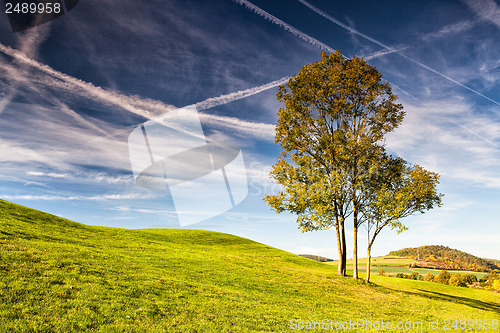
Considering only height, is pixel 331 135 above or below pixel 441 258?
above

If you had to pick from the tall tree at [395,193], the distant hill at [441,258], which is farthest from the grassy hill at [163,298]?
the distant hill at [441,258]

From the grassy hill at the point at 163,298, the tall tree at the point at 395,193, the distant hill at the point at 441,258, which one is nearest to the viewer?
the grassy hill at the point at 163,298

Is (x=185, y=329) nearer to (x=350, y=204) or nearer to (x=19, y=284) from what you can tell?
(x=19, y=284)

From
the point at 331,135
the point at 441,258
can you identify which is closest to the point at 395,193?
the point at 331,135

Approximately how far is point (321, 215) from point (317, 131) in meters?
10.2

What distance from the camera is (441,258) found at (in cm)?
13300

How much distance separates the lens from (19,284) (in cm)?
1183

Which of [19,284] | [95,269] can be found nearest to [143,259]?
[95,269]

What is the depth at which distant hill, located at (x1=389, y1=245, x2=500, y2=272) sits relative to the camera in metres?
123

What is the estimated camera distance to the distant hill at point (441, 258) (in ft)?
402

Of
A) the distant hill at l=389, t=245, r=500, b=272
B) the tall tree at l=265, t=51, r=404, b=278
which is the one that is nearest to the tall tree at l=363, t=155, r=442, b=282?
the tall tree at l=265, t=51, r=404, b=278

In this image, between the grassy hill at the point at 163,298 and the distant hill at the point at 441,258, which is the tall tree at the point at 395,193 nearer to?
the grassy hill at the point at 163,298

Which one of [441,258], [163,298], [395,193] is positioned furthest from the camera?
[441,258]

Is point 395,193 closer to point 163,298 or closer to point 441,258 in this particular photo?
point 163,298
